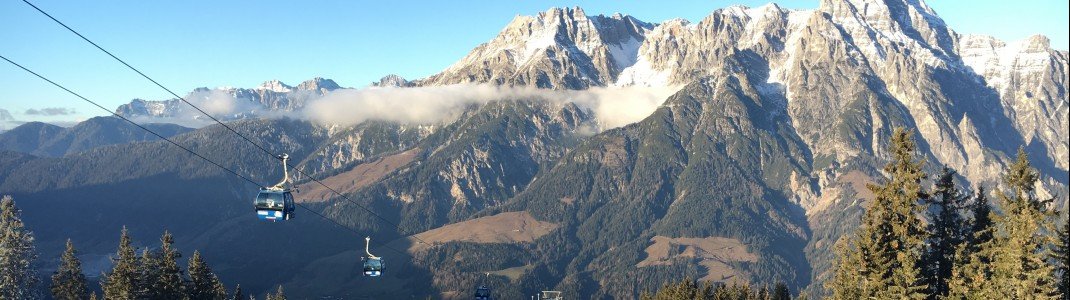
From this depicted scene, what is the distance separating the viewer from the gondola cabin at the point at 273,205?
252 ft

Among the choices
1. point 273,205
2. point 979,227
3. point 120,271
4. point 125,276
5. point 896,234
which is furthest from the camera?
point 125,276

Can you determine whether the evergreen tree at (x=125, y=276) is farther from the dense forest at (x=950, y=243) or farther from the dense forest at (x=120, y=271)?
the dense forest at (x=950, y=243)

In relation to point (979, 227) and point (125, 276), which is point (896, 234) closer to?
point (979, 227)

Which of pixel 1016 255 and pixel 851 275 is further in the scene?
pixel 851 275

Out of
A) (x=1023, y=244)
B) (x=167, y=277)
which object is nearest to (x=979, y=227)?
(x=1023, y=244)

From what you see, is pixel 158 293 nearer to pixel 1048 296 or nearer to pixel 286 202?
pixel 286 202

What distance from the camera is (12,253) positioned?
Answer: 105 meters

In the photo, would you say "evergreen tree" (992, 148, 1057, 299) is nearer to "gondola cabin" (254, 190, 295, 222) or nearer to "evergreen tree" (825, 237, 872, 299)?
"evergreen tree" (825, 237, 872, 299)

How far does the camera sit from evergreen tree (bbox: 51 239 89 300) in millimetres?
133375

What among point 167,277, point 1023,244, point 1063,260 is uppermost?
point 167,277

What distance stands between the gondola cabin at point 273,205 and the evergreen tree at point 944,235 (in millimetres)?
50602

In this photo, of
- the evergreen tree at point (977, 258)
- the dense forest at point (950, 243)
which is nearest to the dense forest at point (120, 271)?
the dense forest at point (950, 243)

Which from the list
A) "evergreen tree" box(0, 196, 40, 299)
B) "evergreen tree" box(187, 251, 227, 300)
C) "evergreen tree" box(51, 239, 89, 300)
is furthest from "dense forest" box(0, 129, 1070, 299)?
"evergreen tree" box(51, 239, 89, 300)

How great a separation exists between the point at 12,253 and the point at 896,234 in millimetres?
91045
